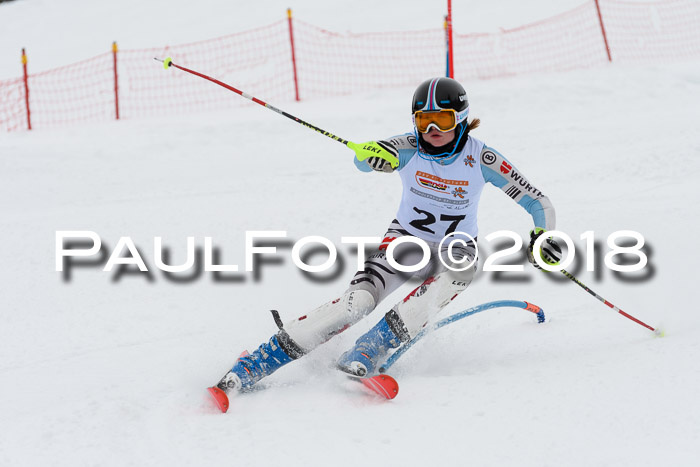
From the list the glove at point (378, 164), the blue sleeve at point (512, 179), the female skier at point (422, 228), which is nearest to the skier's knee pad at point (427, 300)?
the female skier at point (422, 228)

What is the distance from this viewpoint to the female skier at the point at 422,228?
356 centimetres

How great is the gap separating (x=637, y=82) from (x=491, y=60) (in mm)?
2598

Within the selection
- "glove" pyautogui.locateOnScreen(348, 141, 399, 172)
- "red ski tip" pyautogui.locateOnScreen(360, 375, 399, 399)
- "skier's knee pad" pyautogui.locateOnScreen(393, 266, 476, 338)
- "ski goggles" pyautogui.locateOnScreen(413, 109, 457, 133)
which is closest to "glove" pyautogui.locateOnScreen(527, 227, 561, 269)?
"skier's knee pad" pyautogui.locateOnScreen(393, 266, 476, 338)

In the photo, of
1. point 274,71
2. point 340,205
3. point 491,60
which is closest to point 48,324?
point 340,205

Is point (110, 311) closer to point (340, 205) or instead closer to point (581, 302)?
point (340, 205)

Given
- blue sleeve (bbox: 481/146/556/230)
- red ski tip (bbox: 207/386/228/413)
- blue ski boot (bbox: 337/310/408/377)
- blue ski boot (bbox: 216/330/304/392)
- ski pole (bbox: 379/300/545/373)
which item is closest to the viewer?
Answer: red ski tip (bbox: 207/386/228/413)

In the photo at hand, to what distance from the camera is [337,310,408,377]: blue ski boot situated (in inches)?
143

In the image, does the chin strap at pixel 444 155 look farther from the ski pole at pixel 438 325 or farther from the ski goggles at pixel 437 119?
the ski pole at pixel 438 325

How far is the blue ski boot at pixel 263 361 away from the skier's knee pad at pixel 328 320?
5 cm

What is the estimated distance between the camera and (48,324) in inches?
188

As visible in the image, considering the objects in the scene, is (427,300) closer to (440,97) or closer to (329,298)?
(440,97)

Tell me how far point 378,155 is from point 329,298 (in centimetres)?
180

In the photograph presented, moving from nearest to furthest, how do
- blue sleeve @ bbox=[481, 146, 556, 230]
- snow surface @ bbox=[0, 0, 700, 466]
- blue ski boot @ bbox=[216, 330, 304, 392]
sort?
snow surface @ bbox=[0, 0, 700, 466] < blue ski boot @ bbox=[216, 330, 304, 392] < blue sleeve @ bbox=[481, 146, 556, 230]

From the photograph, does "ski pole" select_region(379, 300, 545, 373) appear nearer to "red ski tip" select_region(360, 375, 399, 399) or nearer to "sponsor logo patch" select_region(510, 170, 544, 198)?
"red ski tip" select_region(360, 375, 399, 399)
